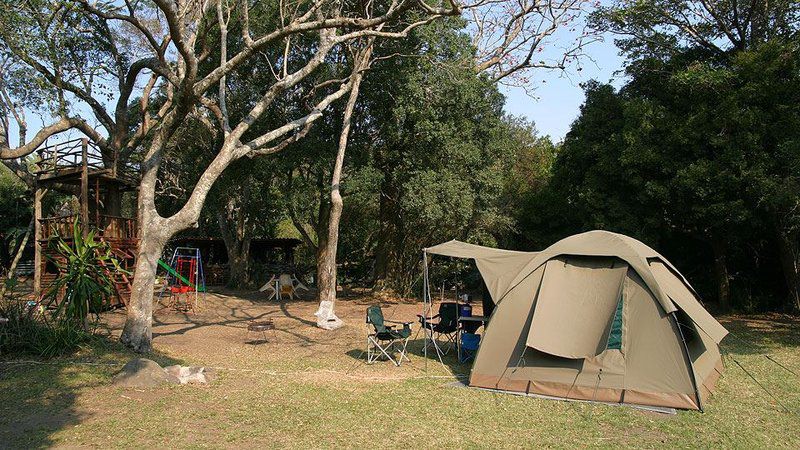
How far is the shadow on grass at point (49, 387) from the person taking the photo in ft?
19.4

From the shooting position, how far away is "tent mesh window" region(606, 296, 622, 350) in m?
7.48

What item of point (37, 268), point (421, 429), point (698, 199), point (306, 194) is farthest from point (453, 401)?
point (37, 268)

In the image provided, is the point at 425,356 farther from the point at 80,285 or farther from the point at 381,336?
the point at 80,285

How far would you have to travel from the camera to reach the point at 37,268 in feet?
53.9

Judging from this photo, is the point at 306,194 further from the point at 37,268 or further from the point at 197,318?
the point at 37,268

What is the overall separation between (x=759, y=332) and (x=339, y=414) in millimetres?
11129

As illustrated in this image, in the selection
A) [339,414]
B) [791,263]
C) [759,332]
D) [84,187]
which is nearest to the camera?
[339,414]

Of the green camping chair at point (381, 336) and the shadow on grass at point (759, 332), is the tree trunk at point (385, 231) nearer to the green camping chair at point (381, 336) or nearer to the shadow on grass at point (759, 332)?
the green camping chair at point (381, 336)

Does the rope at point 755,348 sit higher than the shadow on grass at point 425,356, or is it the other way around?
the shadow on grass at point 425,356

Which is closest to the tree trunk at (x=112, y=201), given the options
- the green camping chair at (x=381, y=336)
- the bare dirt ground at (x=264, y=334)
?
the bare dirt ground at (x=264, y=334)

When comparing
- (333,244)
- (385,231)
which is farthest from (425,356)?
(385,231)

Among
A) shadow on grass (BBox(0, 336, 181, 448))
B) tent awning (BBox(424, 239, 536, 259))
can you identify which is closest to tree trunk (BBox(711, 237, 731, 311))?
tent awning (BBox(424, 239, 536, 259))

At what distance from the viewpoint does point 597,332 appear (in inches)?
298

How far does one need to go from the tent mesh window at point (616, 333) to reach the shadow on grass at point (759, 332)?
4.95 meters
